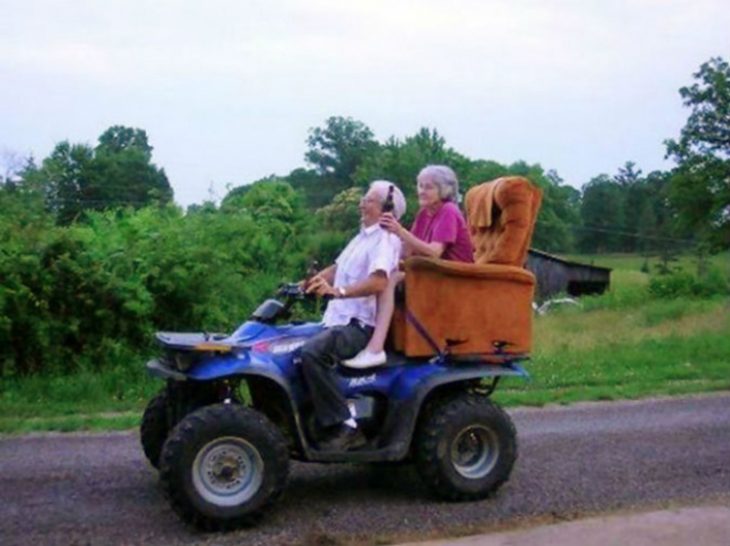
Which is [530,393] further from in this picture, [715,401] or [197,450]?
[197,450]

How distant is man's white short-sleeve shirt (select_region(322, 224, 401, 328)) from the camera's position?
759 cm

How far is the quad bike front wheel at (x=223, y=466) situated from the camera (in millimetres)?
6816

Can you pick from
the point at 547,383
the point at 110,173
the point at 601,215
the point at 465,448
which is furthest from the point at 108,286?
the point at 601,215

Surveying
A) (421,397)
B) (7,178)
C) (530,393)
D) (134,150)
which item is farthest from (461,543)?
(134,150)

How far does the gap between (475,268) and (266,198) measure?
81.3 feet

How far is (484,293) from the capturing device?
779cm

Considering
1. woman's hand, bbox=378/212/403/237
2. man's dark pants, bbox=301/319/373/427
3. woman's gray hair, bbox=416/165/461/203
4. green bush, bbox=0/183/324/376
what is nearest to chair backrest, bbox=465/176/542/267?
woman's gray hair, bbox=416/165/461/203

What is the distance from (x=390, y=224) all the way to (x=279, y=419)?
1.44 metres

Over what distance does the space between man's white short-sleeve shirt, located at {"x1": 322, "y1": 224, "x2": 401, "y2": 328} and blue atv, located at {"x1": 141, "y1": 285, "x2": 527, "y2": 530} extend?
191mm

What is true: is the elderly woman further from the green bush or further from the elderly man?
the green bush

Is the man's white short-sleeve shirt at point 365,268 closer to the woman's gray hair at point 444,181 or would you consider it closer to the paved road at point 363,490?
the woman's gray hair at point 444,181

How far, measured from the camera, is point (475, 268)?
7676 millimetres

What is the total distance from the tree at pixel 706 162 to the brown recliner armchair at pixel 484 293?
2369 inches

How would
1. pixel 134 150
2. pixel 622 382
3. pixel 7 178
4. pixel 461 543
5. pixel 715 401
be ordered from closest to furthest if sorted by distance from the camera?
pixel 461 543 → pixel 715 401 → pixel 622 382 → pixel 7 178 → pixel 134 150
